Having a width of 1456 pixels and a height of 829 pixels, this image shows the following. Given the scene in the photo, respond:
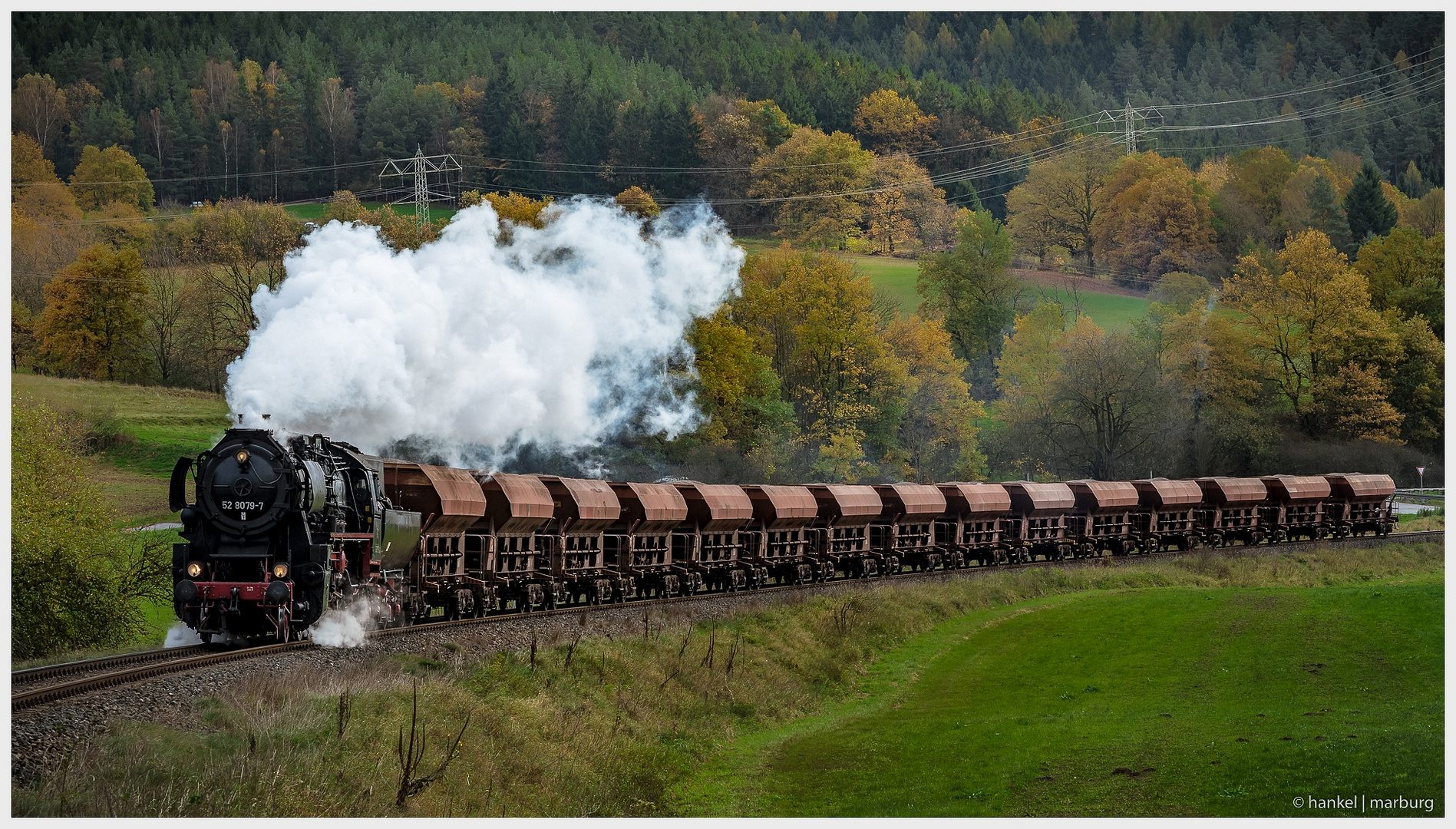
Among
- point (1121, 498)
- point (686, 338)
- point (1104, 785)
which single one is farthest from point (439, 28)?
point (1104, 785)

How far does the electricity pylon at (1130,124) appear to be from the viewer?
131425mm

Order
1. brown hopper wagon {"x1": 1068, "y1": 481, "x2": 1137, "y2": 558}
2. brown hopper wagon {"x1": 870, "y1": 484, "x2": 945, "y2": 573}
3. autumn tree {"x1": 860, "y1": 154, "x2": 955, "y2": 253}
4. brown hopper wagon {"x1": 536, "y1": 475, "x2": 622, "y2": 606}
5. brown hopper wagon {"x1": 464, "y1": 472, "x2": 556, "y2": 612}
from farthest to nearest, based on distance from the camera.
Answer: autumn tree {"x1": 860, "y1": 154, "x2": 955, "y2": 253} < brown hopper wagon {"x1": 1068, "y1": 481, "x2": 1137, "y2": 558} < brown hopper wagon {"x1": 870, "y1": 484, "x2": 945, "y2": 573} < brown hopper wagon {"x1": 536, "y1": 475, "x2": 622, "y2": 606} < brown hopper wagon {"x1": 464, "y1": 472, "x2": 556, "y2": 612}

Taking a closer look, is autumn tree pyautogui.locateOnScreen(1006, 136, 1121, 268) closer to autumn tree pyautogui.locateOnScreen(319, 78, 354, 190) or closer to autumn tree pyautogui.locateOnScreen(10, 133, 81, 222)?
autumn tree pyautogui.locateOnScreen(319, 78, 354, 190)

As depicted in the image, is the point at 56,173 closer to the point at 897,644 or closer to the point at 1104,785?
the point at 897,644

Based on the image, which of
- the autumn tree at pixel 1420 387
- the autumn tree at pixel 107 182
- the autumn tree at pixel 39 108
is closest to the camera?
the autumn tree at pixel 1420 387

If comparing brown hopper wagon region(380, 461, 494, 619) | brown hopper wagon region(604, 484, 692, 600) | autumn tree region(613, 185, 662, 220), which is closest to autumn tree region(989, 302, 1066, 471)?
autumn tree region(613, 185, 662, 220)

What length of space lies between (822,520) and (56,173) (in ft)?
238

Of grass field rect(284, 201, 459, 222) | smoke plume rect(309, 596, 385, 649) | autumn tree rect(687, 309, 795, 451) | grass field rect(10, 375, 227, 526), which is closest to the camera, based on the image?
smoke plume rect(309, 596, 385, 649)

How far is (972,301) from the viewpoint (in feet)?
337

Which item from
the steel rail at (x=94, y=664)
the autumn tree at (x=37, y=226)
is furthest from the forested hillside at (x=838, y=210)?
the steel rail at (x=94, y=664)

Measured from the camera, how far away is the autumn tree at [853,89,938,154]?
133500 mm

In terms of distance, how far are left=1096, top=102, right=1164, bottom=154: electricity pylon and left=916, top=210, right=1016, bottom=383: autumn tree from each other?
36016mm

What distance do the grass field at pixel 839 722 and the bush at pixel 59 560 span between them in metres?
10.2

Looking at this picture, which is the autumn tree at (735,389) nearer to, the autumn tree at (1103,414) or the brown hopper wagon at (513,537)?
the autumn tree at (1103,414)
